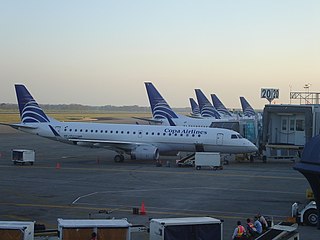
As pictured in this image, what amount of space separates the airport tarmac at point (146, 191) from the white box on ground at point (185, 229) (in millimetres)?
2797

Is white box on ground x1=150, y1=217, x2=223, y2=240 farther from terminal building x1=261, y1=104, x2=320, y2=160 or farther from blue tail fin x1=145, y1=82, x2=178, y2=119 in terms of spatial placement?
blue tail fin x1=145, y1=82, x2=178, y2=119

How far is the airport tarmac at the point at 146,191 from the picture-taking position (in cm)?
2542

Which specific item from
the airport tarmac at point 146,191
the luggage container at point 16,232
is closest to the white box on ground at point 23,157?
the airport tarmac at point 146,191

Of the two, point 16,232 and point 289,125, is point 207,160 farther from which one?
point 16,232

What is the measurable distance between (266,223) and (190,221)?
16.3 feet

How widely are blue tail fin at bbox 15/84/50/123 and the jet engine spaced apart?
10.7m

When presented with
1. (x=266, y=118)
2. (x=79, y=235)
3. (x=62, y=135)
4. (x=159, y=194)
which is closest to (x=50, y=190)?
(x=159, y=194)

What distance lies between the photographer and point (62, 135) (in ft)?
170

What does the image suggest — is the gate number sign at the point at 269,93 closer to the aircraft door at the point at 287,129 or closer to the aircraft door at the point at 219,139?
the aircraft door at the point at 219,139

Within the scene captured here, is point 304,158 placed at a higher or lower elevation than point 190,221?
higher

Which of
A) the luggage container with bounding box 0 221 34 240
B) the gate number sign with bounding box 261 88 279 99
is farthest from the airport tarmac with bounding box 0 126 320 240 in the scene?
the gate number sign with bounding box 261 88 279 99

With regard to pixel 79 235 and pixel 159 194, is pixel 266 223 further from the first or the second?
pixel 159 194

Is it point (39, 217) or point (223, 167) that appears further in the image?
point (223, 167)

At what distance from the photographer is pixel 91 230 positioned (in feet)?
56.3
